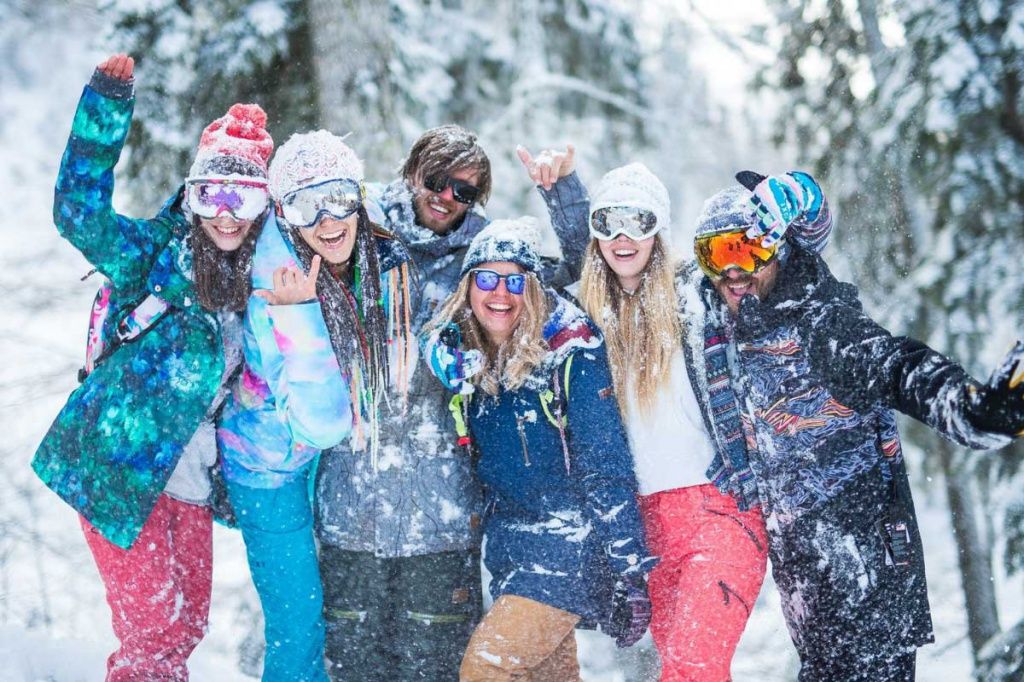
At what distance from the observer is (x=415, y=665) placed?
3.51 meters

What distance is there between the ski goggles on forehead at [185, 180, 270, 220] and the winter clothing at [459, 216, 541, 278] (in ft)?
2.83

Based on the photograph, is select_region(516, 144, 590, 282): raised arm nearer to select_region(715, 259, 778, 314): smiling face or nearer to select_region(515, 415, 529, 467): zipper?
Answer: select_region(715, 259, 778, 314): smiling face

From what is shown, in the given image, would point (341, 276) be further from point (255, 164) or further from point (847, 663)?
point (847, 663)

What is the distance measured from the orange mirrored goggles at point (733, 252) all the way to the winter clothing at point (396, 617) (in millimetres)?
1553

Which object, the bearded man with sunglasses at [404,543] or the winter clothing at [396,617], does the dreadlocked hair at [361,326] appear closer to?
the bearded man with sunglasses at [404,543]

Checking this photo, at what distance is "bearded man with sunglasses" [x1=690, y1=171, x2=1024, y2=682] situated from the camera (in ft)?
10.2

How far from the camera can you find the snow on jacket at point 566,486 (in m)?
3.23

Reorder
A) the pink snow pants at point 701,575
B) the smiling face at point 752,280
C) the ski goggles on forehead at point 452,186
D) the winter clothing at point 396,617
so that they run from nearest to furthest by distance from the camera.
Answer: the pink snow pants at point 701,575 < the smiling face at point 752,280 < the winter clothing at point 396,617 < the ski goggles on forehead at point 452,186

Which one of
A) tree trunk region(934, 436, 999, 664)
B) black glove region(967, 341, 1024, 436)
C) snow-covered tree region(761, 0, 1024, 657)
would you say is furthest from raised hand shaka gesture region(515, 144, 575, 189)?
tree trunk region(934, 436, 999, 664)

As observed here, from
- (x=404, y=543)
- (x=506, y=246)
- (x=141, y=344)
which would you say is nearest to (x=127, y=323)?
(x=141, y=344)

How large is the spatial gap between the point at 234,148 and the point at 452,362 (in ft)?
3.81

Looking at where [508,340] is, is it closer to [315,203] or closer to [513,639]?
[315,203]

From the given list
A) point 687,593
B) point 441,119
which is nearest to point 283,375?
point 687,593

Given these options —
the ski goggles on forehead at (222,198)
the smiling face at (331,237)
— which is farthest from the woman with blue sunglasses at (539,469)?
the ski goggles on forehead at (222,198)
